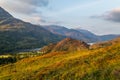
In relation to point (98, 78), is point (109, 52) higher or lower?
higher

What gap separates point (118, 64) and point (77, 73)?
13.0m

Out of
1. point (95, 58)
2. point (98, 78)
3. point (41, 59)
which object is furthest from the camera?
point (41, 59)

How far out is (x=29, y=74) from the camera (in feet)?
260

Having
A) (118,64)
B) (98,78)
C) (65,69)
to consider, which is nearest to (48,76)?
(65,69)

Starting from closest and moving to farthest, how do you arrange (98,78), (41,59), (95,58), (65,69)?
(98,78) < (65,69) < (95,58) < (41,59)

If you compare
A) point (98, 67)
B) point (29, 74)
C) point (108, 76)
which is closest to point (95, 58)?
point (98, 67)

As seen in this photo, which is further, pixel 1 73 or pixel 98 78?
pixel 1 73

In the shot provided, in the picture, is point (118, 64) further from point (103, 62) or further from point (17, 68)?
point (17, 68)

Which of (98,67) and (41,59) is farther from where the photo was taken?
(41,59)

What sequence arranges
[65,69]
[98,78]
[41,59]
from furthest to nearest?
[41,59]
[65,69]
[98,78]

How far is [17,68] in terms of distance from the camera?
316 ft

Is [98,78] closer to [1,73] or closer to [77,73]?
[77,73]

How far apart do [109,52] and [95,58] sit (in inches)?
280

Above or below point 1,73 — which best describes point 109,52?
above
